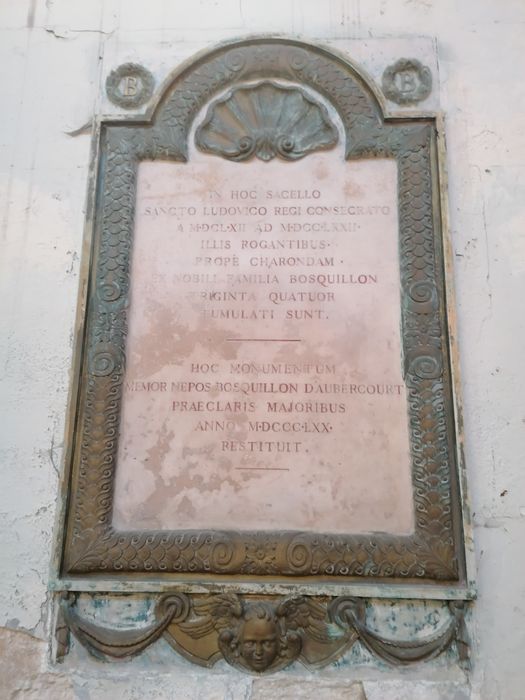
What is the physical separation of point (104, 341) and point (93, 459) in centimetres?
57

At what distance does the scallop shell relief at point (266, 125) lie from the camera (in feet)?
11.2

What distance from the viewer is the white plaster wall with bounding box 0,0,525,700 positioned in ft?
8.80

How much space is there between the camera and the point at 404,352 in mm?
3057

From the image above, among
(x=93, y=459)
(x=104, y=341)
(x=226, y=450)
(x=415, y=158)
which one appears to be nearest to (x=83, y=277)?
(x=104, y=341)

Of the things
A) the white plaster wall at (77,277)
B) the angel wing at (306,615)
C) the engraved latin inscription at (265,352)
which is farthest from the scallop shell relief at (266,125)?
the angel wing at (306,615)

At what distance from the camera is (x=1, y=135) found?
11.7ft

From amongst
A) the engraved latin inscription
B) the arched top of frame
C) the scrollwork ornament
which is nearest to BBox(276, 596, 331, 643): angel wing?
the scrollwork ornament

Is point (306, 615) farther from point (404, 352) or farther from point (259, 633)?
point (404, 352)

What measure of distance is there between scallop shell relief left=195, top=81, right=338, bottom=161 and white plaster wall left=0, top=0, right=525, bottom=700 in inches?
17.0

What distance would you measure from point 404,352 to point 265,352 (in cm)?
65

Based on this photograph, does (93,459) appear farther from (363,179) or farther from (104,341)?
(363,179)

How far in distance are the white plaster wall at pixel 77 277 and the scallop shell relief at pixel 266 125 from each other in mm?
433

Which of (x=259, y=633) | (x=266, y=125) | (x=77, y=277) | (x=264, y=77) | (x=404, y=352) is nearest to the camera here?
(x=259, y=633)

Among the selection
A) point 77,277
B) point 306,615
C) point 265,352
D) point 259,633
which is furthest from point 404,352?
point 77,277
